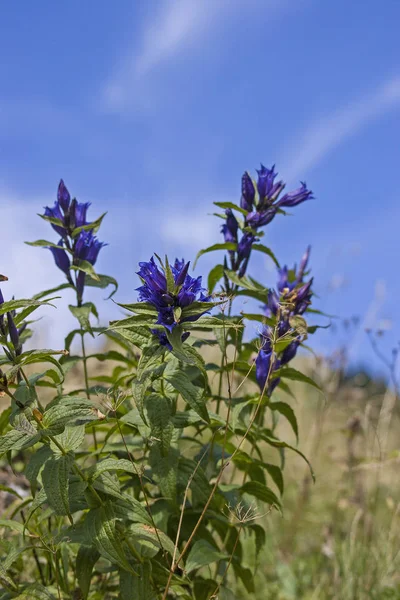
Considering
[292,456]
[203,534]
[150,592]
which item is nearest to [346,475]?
[292,456]

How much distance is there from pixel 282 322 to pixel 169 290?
2.32 feet

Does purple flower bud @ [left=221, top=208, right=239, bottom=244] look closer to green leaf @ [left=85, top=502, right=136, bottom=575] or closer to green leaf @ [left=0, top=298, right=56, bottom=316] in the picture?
green leaf @ [left=0, top=298, right=56, bottom=316]

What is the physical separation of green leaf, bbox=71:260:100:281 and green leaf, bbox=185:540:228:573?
1.03 meters

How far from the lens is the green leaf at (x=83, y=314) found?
232cm

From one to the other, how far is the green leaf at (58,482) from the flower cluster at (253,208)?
1109 mm

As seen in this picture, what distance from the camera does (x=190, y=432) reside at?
7.16m

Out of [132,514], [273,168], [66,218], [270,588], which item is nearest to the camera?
[132,514]

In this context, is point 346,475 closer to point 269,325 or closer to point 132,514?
point 269,325

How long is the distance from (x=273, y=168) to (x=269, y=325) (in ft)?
2.29

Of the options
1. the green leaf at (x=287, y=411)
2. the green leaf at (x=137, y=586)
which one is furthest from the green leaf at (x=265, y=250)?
the green leaf at (x=137, y=586)

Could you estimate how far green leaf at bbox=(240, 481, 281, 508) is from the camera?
2314 millimetres

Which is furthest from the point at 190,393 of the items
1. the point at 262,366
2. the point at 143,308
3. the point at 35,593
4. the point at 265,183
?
the point at 265,183

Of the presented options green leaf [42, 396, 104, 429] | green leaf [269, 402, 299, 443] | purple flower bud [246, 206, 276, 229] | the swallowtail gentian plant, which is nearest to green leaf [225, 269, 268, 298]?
the swallowtail gentian plant

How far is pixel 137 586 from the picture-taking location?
6.56 ft
